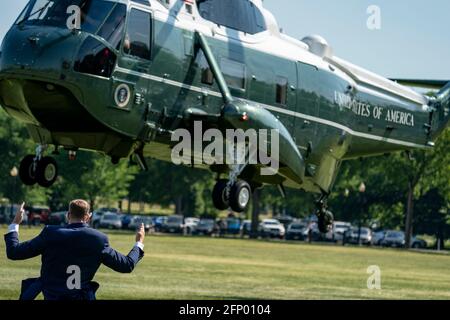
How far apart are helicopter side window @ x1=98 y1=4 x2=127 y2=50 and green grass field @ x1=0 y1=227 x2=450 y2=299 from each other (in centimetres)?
861

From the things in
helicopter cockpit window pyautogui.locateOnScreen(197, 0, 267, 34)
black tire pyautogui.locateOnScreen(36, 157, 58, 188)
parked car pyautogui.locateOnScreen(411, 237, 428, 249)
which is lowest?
parked car pyautogui.locateOnScreen(411, 237, 428, 249)

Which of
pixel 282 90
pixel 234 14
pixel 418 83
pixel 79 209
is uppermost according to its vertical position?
pixel 234 14

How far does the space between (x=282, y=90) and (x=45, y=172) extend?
6102mm

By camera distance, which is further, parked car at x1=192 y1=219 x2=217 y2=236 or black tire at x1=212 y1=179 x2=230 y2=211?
parked car at x1=192 y1=219 x2=217 y2=236

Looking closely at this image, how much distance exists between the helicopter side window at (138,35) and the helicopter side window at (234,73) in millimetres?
2430

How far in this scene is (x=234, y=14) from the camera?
2234 cm

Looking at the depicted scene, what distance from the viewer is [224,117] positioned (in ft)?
69.3

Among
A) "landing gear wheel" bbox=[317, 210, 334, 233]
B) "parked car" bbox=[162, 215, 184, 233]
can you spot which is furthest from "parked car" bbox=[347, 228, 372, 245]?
"landing gear wheel" bbox=[317, 210, 334, 233]

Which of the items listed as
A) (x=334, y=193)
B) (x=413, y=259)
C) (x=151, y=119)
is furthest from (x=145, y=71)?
(x=334, y=193)

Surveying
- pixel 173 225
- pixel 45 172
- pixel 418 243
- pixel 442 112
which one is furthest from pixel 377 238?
pixel 45 172

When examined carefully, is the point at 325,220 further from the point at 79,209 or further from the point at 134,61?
the point at 79,209

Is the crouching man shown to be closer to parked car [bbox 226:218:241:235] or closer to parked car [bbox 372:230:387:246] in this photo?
parked car [bbox 372:230:387:246]

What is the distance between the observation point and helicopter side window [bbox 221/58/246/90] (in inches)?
863
